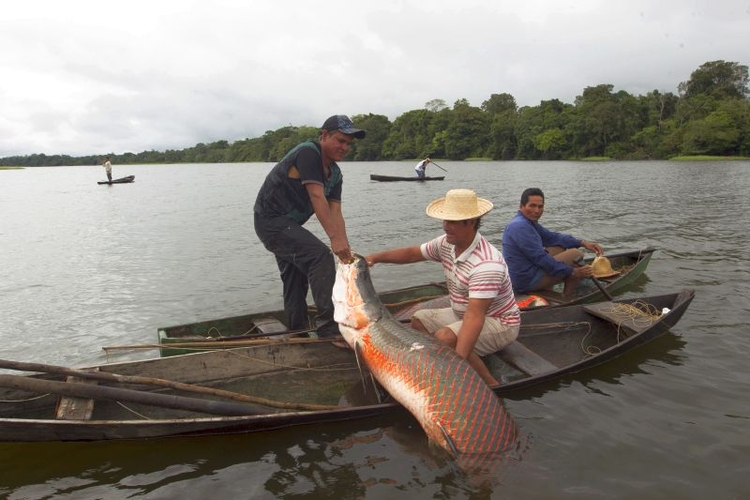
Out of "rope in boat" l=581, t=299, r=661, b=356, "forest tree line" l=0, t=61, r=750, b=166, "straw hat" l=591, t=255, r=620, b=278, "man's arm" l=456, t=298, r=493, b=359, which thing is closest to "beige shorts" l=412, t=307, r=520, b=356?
"man's arm" l=456, t=298, r=493, b=359

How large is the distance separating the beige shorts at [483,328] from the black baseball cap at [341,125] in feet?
6.98

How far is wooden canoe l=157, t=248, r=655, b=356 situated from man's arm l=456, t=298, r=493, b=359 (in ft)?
6.88

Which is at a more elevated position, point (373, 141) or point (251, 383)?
point (373, 141)

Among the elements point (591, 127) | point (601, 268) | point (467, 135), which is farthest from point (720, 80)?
point (601, 268)

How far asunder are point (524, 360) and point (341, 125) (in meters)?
3.32

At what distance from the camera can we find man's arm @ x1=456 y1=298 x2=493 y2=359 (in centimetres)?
476

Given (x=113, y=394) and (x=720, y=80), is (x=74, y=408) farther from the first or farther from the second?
(x=720, y=80)

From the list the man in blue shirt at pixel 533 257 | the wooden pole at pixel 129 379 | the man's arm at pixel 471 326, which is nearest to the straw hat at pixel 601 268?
the man in blue shirt at pixel 533 257

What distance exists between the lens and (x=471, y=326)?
4762 mm

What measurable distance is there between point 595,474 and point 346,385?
102 inches

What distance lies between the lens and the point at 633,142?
3209 inches

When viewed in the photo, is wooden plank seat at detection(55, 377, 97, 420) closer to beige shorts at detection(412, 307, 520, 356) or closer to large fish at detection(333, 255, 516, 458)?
large fish at detection(333, 255, 516, 458)

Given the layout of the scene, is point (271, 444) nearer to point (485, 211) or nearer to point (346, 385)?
point (346, 385)

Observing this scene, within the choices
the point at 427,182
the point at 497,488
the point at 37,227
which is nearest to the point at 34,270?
the point at 37,227
